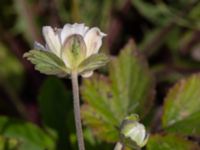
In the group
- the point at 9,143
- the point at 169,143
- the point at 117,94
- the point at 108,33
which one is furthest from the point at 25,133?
the point at 108,33

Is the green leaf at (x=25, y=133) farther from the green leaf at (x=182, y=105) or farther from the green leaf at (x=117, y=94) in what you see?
the green leaf at (x=182, y=105)

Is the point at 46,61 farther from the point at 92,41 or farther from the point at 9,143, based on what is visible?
the point at 9,143

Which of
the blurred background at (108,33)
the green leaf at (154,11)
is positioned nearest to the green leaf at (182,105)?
the blurred background at (108,33)

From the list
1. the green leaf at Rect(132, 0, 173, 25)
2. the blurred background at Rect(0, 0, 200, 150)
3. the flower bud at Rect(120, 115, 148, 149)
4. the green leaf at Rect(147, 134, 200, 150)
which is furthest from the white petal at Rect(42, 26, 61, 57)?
the green leaf at Rect(132, 0, 173, 25)

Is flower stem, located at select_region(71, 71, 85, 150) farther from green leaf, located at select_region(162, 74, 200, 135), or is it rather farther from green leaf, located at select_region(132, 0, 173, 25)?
green leaf, located at select_region(132, 0, 173, 25)

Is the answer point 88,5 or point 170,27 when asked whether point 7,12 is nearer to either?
point 88,5

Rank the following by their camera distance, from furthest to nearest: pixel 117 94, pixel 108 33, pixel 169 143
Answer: pixel 108 33
pixel 117 94
pixel 169 143

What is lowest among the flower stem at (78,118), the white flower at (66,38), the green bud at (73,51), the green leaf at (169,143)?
the green leaf at (169,143)
